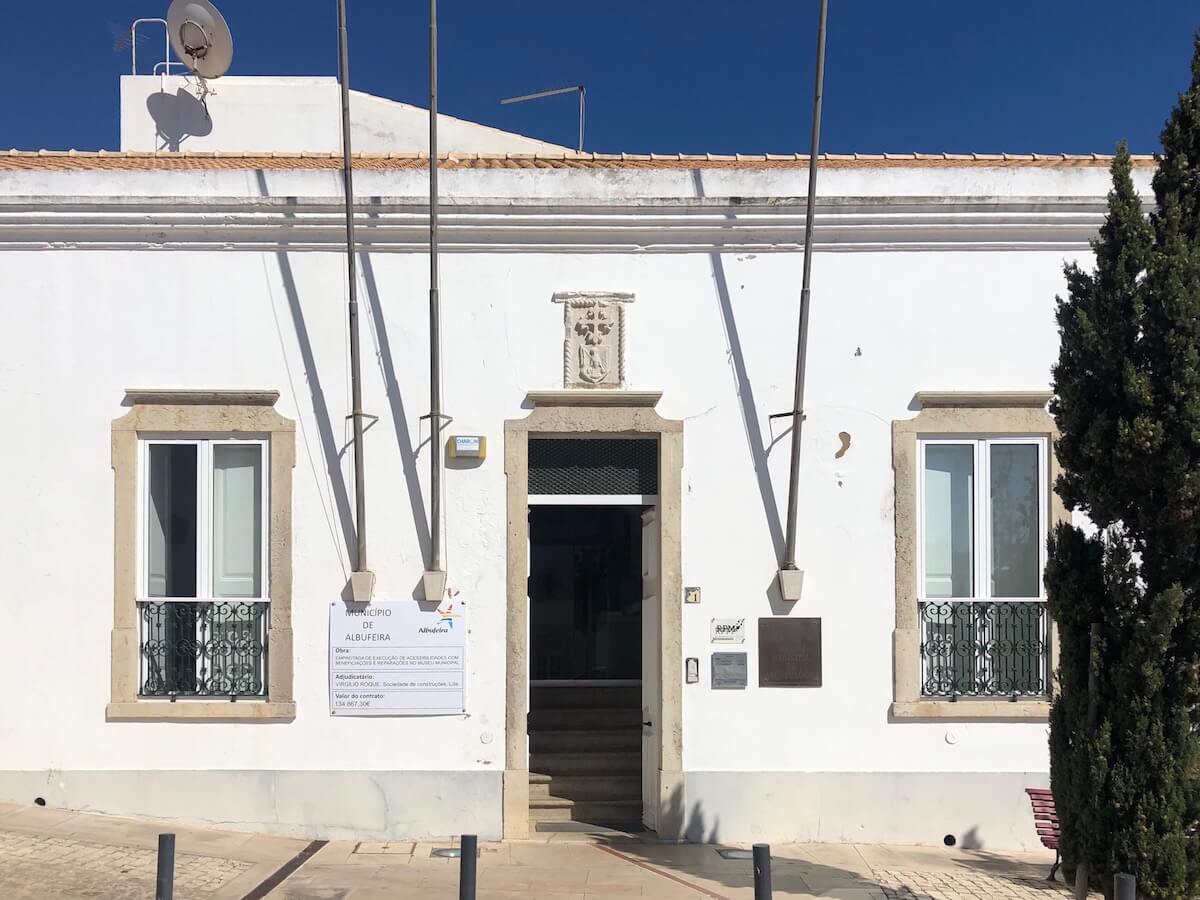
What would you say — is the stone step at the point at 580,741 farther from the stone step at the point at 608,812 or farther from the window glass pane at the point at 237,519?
the window glass pane at the point at 237,519

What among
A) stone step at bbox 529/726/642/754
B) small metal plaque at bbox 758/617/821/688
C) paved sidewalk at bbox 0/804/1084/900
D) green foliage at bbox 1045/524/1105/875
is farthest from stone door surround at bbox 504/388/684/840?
green foliage at bbox 1045/524/1105/875

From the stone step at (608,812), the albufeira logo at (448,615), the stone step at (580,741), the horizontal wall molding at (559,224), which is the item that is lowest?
the stone step at (608,812)

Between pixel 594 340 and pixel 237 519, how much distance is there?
2966 mm

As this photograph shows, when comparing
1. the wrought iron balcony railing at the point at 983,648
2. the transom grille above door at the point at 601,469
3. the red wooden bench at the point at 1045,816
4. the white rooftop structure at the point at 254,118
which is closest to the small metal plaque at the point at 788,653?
the wrought iron balcony railing at the point at 983,648

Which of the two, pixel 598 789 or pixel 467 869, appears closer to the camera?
pixel 467 869

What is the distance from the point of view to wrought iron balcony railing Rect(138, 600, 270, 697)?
8.05 metres

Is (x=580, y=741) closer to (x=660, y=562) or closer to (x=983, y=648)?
(x=660, y=562)

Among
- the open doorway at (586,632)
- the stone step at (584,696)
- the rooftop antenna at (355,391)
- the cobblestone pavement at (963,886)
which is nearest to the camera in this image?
the cobblestone pavement at (963,886)

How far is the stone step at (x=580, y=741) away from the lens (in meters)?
9.69

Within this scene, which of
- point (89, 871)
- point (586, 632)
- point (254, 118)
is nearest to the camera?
point (89, 871)

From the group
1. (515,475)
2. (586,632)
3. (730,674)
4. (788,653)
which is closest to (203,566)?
(515,475)

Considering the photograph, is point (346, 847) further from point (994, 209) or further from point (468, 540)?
point (994, 209)

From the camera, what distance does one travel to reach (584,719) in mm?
10195

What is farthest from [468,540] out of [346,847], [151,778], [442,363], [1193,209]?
[1193,209]
